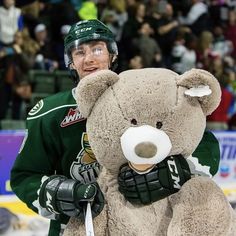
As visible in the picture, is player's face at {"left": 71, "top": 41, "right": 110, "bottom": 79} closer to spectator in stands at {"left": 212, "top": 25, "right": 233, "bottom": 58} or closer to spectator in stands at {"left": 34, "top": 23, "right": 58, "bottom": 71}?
spectator in stands at {"left": 34, "top": 23, "right": 58, "bottom": 71}

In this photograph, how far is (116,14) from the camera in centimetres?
839

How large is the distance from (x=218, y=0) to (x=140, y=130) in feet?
29.6

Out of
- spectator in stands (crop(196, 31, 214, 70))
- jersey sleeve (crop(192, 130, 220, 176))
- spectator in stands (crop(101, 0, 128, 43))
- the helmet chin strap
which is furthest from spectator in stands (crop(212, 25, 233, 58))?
jersey sleeve (crop(192, 130, 220, 176))

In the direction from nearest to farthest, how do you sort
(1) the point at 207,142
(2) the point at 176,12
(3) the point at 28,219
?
(1) the point at 207,142 < (3) the point at 28,219 < (2) the point at 176,12

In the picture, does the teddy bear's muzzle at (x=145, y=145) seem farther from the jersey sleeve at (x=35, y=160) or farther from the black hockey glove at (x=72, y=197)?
the jersey sleeve at (x=35, y=160)

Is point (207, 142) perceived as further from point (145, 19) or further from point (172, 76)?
point (145, 19)

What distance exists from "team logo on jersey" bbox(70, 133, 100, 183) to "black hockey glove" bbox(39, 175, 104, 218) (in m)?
0.13

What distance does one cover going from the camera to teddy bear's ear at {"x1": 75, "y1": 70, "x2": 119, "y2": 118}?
5.70 feet

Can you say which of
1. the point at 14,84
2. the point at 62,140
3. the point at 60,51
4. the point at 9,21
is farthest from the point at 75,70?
the point at 60,51

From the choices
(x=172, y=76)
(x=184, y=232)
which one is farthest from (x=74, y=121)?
(x=184, y=232)

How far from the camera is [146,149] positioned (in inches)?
65.1

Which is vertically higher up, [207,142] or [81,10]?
[207,142]

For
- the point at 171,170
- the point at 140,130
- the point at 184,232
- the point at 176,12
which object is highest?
the point at 140,130

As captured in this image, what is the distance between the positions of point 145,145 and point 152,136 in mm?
30
